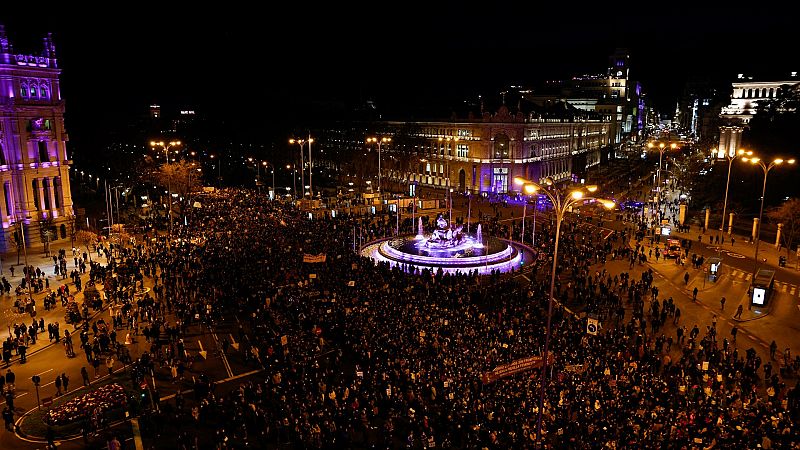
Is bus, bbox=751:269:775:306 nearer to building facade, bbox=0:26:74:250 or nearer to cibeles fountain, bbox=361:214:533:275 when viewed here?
cibeles fountain, bbox=361:214:533:275

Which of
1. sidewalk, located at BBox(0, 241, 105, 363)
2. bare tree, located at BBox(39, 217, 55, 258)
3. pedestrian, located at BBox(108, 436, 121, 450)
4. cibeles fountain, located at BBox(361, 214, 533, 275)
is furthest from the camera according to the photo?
bare tree, located at BBox(39, 217, 55, 258)

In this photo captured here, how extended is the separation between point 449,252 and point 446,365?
20.7m

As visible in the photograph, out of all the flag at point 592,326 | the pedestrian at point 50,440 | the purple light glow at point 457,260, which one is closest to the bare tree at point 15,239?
the purple light glow at point 457,260

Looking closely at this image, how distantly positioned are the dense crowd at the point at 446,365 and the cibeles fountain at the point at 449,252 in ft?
12.5

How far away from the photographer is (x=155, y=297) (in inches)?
1239

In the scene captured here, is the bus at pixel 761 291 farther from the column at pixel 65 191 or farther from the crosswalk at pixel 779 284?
the column at pixel 65 191

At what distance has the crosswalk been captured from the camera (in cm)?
3450

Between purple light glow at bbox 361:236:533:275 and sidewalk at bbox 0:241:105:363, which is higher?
purple light glow at bbox 361:236:533:275

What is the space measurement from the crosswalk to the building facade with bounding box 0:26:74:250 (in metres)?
50.8

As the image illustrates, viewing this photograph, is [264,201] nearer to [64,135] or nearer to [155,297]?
[64,135]

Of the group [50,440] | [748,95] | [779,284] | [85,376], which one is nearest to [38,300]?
[85,376]

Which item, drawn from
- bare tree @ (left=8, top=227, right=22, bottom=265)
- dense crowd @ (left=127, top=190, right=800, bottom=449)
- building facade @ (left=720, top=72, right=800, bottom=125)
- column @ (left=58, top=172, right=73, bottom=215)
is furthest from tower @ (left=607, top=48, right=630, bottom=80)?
bare tree @ (left=8, top=227, right=22, bottom=265)

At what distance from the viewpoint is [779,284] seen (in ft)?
118

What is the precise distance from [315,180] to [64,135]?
4391 cm
